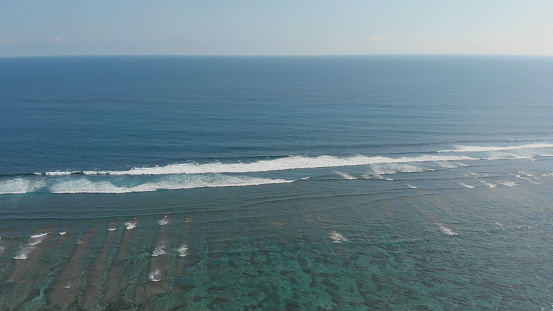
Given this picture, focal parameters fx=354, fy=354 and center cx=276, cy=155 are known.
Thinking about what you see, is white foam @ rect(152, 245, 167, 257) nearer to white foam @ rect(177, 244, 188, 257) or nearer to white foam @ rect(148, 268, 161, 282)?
white foam @ rect(177, 244, 188, 257)

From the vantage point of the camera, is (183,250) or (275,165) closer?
(183,250)

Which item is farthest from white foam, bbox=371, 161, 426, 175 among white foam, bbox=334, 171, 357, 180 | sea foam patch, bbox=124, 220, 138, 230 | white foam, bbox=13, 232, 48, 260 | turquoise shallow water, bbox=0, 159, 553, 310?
white foam, bbox=13, 232, 48, 260

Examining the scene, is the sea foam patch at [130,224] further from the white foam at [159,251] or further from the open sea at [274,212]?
the white foam at [159,251]

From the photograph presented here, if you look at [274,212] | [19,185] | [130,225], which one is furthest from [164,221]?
[19,185]

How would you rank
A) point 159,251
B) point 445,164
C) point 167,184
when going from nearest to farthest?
point 159,251 → point 167,184 → point 445,164

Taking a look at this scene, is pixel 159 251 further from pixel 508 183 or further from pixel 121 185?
pixel 508 183

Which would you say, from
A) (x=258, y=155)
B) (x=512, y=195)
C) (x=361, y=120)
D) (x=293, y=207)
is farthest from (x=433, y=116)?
(x=293, y=207)

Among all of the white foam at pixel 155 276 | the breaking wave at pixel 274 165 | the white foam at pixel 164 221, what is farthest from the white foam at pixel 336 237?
the breaking wave at pixel 274 165

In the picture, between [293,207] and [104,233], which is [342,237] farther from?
[104,233]
